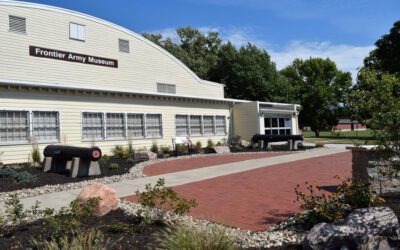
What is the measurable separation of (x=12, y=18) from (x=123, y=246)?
16.7 m

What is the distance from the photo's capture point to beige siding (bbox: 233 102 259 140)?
83.0 feet

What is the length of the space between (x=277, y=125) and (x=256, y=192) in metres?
19.2

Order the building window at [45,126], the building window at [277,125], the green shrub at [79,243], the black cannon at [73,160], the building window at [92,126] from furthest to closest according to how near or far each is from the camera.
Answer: the building window at [277,125] < the building window at [92,126] < the building window at [45,126] < the black cannon at [73,160] < the green shrub at [79,243]

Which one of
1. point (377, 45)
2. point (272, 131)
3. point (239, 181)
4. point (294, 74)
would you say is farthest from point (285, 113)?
point (294, 74)

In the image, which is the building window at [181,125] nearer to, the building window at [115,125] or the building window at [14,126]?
the building window at [115,125]

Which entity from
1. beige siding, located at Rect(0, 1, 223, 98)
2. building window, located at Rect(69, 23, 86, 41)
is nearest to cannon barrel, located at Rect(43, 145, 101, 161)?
beige siding, located at Rect(0, 1, 223, 98)

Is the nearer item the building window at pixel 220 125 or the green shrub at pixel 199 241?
the green shrub at pixel 199 241

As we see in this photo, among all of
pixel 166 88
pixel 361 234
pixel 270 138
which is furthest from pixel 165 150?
pixel 361 234

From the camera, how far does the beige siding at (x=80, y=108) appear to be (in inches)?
609

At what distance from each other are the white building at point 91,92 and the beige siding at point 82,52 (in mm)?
46

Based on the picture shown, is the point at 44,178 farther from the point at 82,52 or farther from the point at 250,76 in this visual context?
the point at 250,76

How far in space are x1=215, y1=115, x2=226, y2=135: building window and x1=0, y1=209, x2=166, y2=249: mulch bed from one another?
1828 centimetres

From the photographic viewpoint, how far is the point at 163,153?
1983 cm

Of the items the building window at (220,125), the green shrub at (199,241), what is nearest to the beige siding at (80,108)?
the building window at (220,125)
